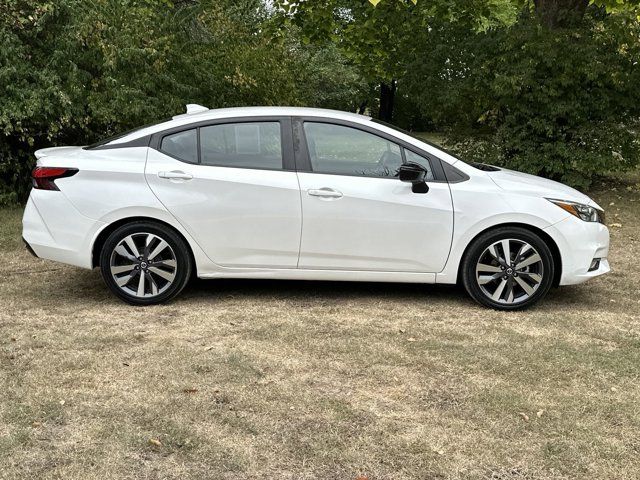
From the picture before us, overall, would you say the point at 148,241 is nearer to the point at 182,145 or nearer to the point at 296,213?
the point at 182,145

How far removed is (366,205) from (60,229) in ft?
7.80

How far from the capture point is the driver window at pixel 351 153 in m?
5.65

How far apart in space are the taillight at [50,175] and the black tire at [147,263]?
23.0 inches

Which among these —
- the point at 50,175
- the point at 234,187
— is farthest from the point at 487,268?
the point at 50,175

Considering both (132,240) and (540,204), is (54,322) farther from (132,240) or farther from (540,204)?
(540,204)

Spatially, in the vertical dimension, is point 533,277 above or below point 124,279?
above

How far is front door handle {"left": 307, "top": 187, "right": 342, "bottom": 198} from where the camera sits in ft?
18.2

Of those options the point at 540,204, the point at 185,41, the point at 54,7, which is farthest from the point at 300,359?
the point at 185,41

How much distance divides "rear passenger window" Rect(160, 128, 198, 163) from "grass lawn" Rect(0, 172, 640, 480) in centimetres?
118

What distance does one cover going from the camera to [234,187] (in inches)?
218

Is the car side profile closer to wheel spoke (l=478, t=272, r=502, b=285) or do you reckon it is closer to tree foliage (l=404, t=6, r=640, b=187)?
wheel spoke (l=478, t=272, r=502, b=285)

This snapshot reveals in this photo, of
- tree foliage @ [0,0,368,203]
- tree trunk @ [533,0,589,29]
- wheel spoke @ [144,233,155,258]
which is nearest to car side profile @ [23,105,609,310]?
wheel spoke @ [144,233,155,258]

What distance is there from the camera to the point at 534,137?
457 inches

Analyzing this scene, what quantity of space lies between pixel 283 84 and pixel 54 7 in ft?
11.7
